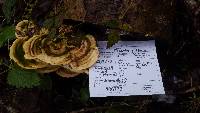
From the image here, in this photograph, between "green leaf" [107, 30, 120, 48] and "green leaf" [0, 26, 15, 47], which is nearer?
"green leaf" [107, 30, 120, 48]

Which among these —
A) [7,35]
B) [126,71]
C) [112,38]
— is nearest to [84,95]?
[126,71]

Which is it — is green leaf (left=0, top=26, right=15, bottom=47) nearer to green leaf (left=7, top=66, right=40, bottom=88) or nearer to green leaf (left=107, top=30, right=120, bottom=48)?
green leaf (left=7, top=66, right=40, bottom=88)

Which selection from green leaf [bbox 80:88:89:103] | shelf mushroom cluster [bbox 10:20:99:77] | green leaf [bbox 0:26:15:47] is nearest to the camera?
shelf mushroom cluster [bbox 10:20:99:77]

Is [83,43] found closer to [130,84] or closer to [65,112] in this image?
[130,84]

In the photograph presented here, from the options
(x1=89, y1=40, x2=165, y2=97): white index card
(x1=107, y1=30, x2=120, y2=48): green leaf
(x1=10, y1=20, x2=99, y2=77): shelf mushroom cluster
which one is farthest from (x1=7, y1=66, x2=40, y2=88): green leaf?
(x1=107, y1=30, x2=120, y2=48): green leaf

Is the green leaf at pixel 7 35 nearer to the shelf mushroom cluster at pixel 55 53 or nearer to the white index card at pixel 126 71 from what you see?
the shelf mushroom cluster at pixel 55 53

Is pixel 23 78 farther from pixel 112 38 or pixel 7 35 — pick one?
pixel 112 38

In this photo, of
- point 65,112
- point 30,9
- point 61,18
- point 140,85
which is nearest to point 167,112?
point 140,85

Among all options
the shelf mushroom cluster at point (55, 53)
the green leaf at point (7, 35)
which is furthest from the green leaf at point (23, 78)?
the green leaf at point (7, 35)
